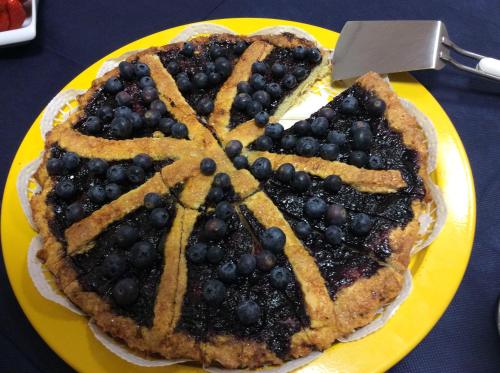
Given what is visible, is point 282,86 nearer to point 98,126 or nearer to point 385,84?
point 385,84

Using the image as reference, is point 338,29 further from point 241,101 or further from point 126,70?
point 126,70

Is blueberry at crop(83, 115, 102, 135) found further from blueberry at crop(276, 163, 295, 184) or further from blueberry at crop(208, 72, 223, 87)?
blueberry at crop(276, 163, 295, 184)

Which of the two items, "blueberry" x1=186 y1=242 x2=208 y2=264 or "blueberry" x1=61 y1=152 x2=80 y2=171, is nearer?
"blueberry" x1=186 y1=242 x2=208 y2=264

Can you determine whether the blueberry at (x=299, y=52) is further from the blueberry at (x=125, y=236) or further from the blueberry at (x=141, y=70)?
the blueberry at (x=125, y=236)

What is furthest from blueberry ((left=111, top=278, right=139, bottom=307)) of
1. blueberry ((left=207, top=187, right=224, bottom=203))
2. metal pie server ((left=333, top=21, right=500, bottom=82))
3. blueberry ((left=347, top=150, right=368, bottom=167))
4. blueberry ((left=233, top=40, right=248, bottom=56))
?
metal pie server ((left=333, top=21, right=500, bottom=82))

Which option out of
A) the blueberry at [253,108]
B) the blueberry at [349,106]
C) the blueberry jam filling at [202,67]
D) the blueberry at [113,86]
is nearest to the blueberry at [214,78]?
the blueberry jam filling at [202,67]

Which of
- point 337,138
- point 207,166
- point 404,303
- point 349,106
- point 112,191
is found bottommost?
point 404,303

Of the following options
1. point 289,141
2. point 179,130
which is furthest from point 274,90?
point 179,130
